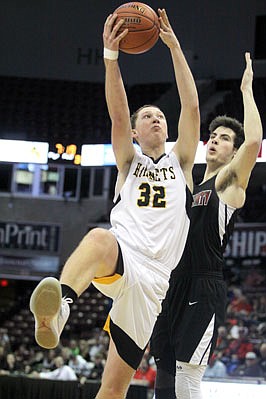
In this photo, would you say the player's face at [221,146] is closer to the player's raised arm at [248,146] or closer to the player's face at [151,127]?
the player's raised arm at [248,146]

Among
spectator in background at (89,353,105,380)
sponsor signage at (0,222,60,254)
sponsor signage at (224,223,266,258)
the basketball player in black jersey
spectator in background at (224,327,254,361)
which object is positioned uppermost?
the basketball player in black jersey

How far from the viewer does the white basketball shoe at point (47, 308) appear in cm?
322

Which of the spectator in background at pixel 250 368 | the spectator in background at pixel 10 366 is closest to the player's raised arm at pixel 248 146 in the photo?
the spectator in background at pixel 250 368

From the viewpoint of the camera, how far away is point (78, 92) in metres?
17.7

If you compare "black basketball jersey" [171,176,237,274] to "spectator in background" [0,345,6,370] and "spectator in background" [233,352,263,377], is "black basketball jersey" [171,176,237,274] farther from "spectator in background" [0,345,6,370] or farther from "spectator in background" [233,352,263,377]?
"spectator in background" [0,345,6,370]

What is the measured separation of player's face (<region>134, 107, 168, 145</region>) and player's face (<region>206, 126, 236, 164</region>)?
654 millimetres

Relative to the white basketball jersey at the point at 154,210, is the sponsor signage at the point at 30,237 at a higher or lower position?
lower

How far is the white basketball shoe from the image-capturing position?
10.6 ft

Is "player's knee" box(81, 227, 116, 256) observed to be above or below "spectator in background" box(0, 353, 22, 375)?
above

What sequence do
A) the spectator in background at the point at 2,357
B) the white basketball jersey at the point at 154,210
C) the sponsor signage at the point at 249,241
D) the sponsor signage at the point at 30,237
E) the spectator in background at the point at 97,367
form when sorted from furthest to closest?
1. the sponsor signage at the point at 30,237
2. the sponsor signage at the point at 249,241
3. the spectator in background at the point at 2,357
4. the spectator in background at the point at 97,367
5. the white basketball jersey at the point at 154,210

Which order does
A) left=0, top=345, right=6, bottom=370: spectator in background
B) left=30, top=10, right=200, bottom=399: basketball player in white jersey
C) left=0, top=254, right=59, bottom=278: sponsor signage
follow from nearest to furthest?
left=30, top=10, right=200, bottom=399: basketball player in white jersey, left=0, top=345, right=6, bottom=370: spectator in background, left=0, top=254, right=59, bottom=278: sponsor signage

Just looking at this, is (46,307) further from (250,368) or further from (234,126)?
(250,368)

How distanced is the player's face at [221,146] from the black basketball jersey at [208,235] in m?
0.25

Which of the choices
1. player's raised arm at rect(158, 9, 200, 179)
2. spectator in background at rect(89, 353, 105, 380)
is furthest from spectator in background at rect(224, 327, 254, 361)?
player's raised arm at rect(158, 9, 200, 179)
